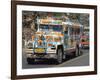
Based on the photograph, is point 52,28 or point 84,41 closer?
point 52,28

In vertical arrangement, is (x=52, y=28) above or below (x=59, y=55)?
above

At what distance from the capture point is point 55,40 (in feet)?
6.45

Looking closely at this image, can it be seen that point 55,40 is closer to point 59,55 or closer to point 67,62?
point 59,55

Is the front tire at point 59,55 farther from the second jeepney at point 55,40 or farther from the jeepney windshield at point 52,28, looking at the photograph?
the jeepney windshield at point 52,28

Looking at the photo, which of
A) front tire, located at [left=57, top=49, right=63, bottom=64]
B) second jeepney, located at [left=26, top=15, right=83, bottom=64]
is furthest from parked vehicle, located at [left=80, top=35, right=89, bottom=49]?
front tire, located at [left=57, top=49, right=63, bottom=64]

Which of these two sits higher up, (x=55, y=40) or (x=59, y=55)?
(x=55, y=40)

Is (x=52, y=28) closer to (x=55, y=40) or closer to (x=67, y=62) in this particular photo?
(x=55, y=40)

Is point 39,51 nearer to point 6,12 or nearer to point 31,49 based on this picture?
point 31,49

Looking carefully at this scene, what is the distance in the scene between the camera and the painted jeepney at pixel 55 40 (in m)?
1.91

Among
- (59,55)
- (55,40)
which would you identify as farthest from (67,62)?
(55,40)

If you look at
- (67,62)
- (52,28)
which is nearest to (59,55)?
(67,62)

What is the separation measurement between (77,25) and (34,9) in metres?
0.50

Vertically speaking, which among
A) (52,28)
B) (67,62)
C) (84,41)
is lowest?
(67,62)

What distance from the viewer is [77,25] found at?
204 cm
